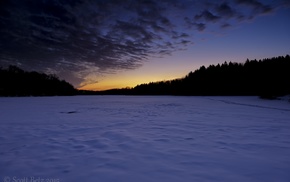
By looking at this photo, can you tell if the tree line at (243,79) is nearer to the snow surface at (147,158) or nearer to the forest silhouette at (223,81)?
the forest silhouette at (223,81)

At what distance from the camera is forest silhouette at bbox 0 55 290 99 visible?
39.7 meters

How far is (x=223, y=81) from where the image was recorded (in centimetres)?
7344

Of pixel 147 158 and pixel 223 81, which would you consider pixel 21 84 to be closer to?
pixel 223 81

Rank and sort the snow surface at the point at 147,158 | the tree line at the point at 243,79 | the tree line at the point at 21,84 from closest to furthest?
the snow surface at the point at 147,158, the tree line at the point at 243,79, the tree line at the point at 21,84

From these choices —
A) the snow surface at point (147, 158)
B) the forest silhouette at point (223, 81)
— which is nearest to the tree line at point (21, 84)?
the forest silhouette at point (223, 81)

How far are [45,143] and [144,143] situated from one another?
319 cm

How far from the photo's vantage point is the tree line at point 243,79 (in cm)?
3869

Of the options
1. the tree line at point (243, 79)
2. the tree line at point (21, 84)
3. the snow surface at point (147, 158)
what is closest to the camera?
the snow surface at point (147, 158)

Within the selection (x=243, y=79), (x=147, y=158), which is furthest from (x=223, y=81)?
(x=147, y=158)

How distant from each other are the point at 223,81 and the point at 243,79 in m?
10.00

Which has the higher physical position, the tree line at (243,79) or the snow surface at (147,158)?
the tree line at (243,79)

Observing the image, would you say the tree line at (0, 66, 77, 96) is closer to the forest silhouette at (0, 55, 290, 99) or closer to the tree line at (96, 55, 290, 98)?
the forest silhouette at (0, 55, 290, 99)

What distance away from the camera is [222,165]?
3.57 m

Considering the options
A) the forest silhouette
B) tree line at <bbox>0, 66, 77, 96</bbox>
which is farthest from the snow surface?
tree line at <bbox>0, 66, 77, 96</bbox>
